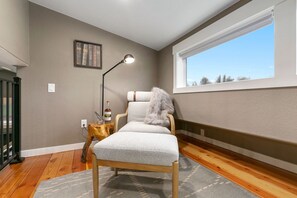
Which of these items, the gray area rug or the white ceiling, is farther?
the white ceiling

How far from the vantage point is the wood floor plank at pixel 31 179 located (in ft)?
3.96

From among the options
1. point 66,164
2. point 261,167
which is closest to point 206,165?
point 261,167

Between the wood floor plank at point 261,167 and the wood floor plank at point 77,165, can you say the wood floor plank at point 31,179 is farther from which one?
the wood floor plank at point 261,167

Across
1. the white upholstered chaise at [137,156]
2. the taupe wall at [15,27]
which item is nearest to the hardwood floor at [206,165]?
the white upholstered chaise at [137,156]

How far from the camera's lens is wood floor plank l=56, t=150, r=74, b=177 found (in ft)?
5.11

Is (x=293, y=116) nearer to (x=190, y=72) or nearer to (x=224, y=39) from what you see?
(x=224, y=39)

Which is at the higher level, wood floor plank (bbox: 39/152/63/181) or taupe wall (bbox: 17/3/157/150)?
taupe wall (bbox: 17/3/157/150)

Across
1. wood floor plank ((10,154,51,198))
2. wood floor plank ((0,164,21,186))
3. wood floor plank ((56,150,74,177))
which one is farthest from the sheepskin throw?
wood floor plank ((0,164,21,186))

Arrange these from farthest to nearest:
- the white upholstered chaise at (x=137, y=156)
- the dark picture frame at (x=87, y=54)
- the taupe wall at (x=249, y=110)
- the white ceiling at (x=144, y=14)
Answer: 1. the dark picture frame at (x=87, y=54)
2. the white ceiling at (x=144, y=14)
3. the taupe wall at (x=249, y=110)
4. the white upholstered chaise at (x=137, y=156)

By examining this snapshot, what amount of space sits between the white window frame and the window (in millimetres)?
97

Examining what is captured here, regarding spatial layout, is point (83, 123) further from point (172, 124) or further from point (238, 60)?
point (238, 60)

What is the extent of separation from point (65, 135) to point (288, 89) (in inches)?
103

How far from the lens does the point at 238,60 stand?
1.78 meters

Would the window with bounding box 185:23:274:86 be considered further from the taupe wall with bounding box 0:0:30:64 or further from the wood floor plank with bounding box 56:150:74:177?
the taupe wall with bounding box 0:0:30:64
